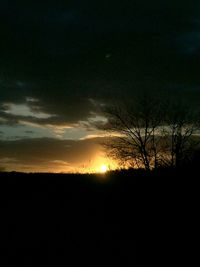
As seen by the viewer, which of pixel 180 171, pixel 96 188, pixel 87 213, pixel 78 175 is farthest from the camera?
pixel 78 175

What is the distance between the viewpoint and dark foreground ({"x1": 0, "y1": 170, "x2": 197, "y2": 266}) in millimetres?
10469

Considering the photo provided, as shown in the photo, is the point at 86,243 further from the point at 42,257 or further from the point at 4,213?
the point at 4,213

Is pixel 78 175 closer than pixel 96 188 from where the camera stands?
No

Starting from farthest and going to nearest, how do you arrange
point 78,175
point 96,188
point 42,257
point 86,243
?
point 78,175 → point 96,188 → point 86,243 → point 42,257

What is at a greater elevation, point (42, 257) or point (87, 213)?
point (87, 213)

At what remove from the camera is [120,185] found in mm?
14484

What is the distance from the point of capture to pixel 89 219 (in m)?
12.6

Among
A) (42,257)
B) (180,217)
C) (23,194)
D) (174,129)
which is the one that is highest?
(174,129)

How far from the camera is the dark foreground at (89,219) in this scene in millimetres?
10469

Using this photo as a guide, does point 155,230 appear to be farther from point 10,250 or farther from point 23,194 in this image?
point 23,194

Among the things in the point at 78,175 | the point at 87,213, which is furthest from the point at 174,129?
the point at 87,213

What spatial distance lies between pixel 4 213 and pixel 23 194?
194 cm

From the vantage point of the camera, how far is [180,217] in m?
11.8

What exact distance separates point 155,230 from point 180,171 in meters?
2.85
